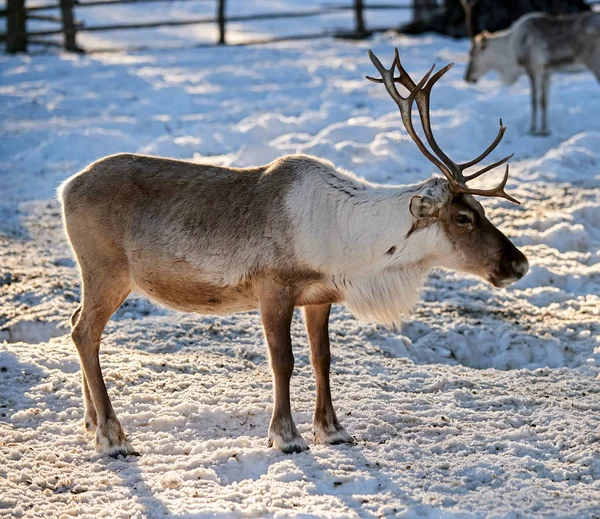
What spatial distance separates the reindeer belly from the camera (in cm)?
458

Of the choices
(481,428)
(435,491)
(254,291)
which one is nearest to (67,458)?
(254,291)

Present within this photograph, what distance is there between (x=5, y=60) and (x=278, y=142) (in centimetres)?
800

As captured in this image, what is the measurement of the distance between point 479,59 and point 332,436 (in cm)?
1043

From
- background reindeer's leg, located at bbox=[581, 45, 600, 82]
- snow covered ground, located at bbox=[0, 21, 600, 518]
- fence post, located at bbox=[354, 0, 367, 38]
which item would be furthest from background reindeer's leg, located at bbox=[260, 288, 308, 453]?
fence post, located at bbox=[354, 0, 367, 38]

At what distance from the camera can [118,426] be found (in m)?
4.47

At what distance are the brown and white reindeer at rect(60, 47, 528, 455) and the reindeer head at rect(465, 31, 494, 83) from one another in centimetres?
970

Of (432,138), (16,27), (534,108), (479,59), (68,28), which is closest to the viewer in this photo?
(432,138)

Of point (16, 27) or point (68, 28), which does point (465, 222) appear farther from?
point (68, 28)

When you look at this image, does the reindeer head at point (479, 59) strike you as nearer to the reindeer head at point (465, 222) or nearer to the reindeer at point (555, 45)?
the reindeer at point (555, 45)

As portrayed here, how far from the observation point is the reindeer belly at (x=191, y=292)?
458 cm

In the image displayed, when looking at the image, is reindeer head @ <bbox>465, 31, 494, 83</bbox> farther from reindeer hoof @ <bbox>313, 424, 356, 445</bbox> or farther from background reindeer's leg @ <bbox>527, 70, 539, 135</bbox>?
reindeer hoof @ <bbox>313, 424, 356, 445</bbox>

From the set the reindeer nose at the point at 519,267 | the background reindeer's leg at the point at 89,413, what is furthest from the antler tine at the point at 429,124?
the background reindeer's leg at the point at 89,413

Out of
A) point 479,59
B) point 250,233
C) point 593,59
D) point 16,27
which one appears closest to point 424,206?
point 250,233

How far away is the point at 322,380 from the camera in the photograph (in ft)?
15.2
